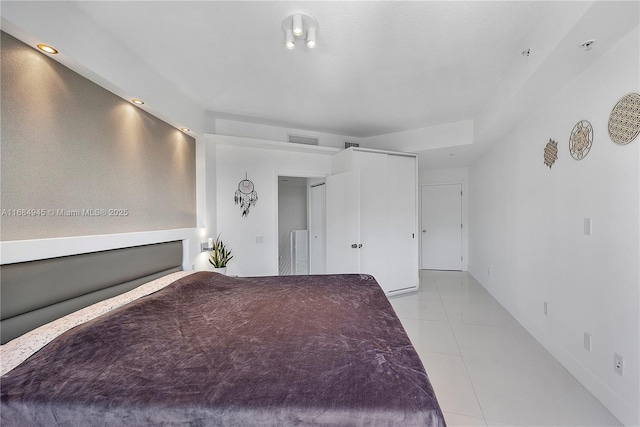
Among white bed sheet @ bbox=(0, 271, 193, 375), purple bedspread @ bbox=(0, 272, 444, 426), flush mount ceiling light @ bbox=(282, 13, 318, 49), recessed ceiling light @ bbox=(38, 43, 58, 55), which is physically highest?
flush mount ceiling light @ bbox=(282, 13, 318, 49)

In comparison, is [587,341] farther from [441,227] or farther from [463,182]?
[463,182]

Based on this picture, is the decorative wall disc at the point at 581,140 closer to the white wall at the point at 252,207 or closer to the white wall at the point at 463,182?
the white wall at the point at 252,207

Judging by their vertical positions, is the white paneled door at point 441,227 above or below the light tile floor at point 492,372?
above

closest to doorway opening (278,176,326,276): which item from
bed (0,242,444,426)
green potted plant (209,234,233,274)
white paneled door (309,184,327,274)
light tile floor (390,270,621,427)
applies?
white paneled door (309,184,327,274)

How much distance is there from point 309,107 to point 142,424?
2975 millimetres

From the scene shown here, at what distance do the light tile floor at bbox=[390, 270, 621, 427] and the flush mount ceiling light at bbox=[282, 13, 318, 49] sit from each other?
2571mm

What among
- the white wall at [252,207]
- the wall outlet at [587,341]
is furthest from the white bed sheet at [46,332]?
the wall outlet at [587,341]

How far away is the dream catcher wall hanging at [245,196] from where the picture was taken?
3354 millimetres

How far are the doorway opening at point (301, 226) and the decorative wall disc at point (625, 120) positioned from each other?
3140mm

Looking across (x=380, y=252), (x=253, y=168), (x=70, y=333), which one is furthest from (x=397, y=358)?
(x=253, y=168)

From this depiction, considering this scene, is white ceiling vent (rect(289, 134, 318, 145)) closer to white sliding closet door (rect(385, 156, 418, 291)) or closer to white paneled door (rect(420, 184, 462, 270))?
white sliding closet door (rect(385, 156, 418, 291))

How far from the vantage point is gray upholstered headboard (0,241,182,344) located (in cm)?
112

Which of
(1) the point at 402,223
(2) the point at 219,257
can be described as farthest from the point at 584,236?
(2) the point at 219,257

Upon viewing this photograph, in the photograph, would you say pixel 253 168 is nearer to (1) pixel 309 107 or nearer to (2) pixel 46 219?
(1) pixel 309 107
